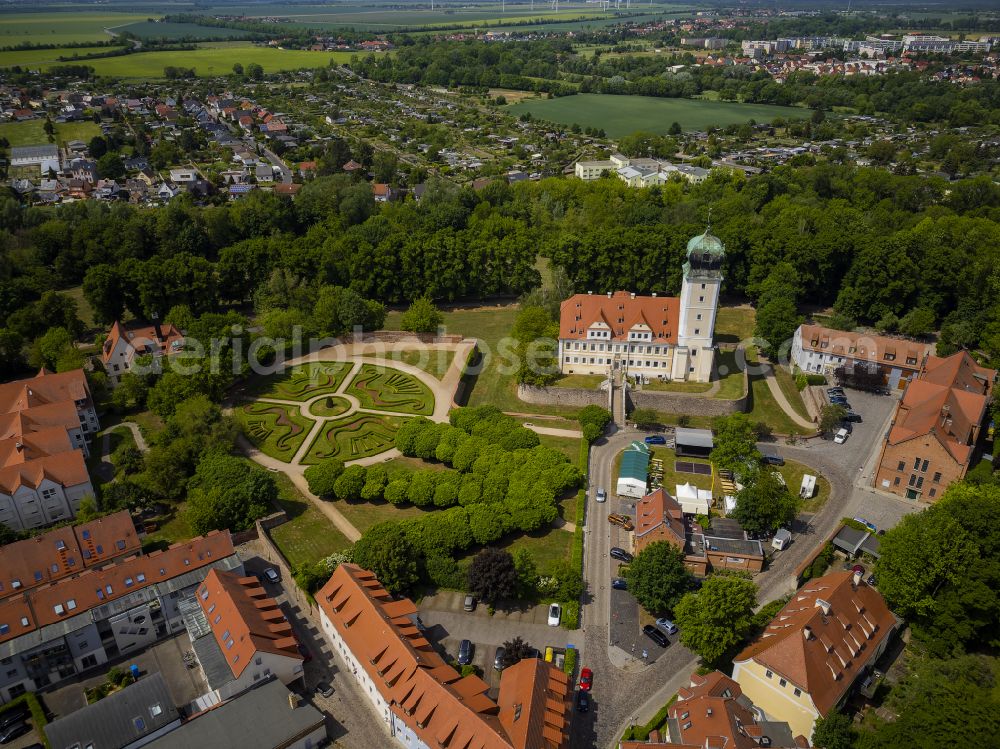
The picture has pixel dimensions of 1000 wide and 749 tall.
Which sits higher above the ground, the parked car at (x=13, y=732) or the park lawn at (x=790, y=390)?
the parked car at (x=13, y=732)

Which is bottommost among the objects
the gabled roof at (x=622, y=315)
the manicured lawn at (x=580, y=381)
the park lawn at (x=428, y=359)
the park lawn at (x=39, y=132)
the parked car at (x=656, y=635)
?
the parked car at (x=656, y=635)

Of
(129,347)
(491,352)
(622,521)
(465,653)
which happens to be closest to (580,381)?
(491,352)

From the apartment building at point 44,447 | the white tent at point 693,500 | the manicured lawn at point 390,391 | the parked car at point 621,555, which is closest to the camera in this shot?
the parked car at point 621,555

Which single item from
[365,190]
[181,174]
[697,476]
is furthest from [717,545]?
[181,174]

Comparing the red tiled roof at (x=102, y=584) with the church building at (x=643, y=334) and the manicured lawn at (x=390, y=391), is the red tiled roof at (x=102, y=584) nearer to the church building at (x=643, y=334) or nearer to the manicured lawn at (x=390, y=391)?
the manicured lawn at (x=390, y=391)

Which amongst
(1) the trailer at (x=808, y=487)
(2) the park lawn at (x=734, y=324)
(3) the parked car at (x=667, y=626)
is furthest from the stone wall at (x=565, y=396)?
(3) the parked car at (x=667, y=626)
